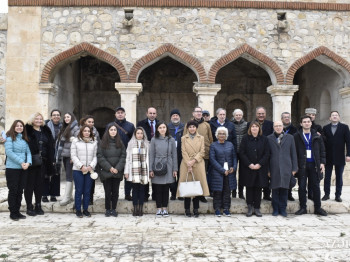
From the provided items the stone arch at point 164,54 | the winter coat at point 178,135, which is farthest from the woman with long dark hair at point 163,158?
the stone arch at point 164,54

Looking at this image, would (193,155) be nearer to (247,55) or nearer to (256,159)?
(256,159)

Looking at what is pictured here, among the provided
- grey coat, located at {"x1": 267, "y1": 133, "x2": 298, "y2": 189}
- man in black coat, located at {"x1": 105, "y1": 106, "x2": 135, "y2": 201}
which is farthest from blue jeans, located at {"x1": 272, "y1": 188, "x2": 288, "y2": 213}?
man in black coat, located at {"x1": 105, "y1": 106, "x2": 135, "y2": 201}

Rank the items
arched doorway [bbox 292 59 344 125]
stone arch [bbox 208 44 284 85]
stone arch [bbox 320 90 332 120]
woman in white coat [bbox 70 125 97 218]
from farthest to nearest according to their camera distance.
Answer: stone arch [bbox 320 90 332 120], arched doorway [bbox 292 59 344 125], stone arch [bbox 208 44 284 85], woman in white coat [bbox 70 125 97 218]

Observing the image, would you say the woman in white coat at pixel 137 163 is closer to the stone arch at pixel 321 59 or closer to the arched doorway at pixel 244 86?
the stone arch at pixel 321 59

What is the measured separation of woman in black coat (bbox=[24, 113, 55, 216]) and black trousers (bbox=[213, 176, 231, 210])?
9.84ft

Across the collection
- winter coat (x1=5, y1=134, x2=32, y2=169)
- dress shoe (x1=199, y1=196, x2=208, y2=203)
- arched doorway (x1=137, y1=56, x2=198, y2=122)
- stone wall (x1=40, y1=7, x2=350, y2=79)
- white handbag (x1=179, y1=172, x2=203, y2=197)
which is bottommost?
dress shoe (x1=199, y1=196, x2=208, y2=203)

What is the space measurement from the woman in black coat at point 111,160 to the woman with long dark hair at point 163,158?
0.53 metres

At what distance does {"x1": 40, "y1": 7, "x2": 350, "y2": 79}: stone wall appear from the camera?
417 inches

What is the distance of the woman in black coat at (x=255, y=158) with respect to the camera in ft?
20.1

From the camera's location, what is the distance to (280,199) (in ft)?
20.8

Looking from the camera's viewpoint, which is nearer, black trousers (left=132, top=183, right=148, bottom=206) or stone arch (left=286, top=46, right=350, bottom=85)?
black trousers (left=132, top=183, right=148, bottom=206)

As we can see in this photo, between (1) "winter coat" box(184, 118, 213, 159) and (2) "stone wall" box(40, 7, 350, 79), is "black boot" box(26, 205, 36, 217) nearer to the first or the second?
(1) "winter coat" box(184, 118, 213, 159)

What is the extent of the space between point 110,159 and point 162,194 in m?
1.10

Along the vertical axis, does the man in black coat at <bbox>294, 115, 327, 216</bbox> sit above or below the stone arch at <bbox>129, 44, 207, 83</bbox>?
below
